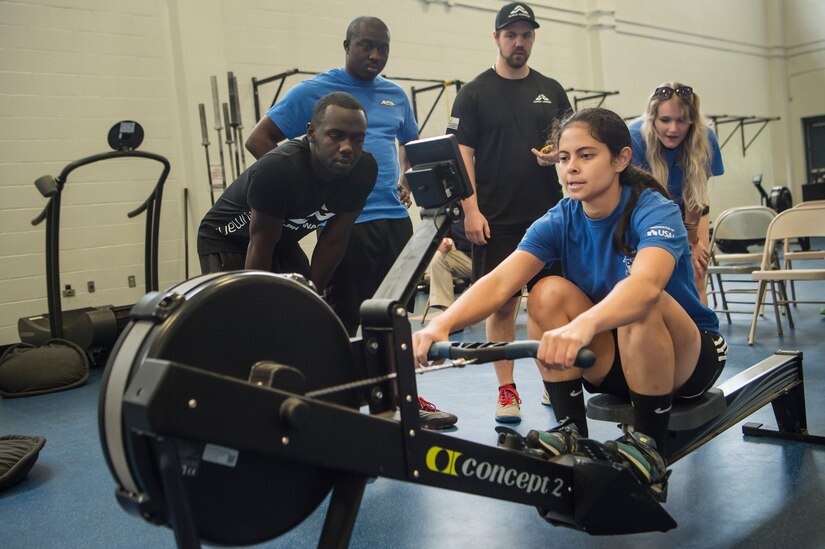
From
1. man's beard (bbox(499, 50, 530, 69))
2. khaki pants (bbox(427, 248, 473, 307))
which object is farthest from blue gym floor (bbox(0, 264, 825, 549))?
khaki pants (bbox(427, 248, 473, 307))

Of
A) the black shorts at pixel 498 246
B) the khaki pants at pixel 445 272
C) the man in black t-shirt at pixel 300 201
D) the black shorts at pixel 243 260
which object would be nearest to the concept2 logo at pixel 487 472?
the man in black t-shirt at pixel 300 201

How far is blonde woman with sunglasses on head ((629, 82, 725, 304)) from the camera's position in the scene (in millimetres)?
2727

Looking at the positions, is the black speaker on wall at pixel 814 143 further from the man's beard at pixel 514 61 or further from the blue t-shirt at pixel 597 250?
the blue t-shirt at pixel 597 250

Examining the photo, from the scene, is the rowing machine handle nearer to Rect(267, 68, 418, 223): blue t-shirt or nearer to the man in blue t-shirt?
the man in blue t-shirt

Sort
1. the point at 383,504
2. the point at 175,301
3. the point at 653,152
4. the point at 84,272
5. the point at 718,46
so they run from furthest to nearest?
1. the point at 718,46
2. the point at 84,272
3. the point at 653,152
4. the point at 383,504
5. the point at 175,301

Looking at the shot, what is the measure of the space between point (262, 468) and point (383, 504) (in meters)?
0.96

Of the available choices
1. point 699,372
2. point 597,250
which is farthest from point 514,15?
point 699,372

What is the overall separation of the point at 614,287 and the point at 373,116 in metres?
1.50

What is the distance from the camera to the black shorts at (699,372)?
1.94 m

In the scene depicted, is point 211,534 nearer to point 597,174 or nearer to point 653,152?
point 597,174

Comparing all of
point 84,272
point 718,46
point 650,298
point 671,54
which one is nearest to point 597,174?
point 650,298

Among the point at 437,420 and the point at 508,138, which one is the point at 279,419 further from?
the point at 508,138

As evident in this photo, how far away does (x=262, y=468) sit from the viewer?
50.7 inches

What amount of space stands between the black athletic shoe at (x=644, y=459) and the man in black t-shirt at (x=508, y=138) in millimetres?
1313
